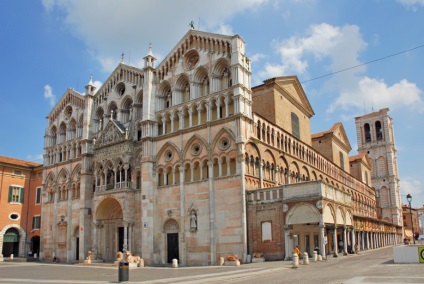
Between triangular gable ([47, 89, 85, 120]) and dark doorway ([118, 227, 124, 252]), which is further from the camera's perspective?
triangular gable ([47, 89, 85, 120])

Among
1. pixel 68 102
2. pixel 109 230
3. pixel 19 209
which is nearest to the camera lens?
pixel 109 230

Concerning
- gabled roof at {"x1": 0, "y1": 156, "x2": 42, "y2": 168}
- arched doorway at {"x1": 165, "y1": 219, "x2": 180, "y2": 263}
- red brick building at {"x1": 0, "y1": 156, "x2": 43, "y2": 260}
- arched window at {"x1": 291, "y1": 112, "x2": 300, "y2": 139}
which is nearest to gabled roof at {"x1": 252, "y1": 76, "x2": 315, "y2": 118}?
arched window at {"x1": 291, "y1": 112, "x2": 300, "y2": 139}

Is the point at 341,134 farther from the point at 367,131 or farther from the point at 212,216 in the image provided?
the point at 212,216

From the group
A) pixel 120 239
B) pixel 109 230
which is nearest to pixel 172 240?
pixel 120 239

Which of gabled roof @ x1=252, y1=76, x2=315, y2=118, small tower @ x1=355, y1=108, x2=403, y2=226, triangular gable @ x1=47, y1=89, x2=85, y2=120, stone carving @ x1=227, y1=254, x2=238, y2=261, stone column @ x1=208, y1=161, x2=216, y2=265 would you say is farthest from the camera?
small tower @ x1=355, y1=108, x2=403, y2=226

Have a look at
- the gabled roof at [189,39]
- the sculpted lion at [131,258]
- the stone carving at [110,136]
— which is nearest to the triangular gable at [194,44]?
the gabled roof at [189,39]

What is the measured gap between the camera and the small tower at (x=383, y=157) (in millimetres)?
89062

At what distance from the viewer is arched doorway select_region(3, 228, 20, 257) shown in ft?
168

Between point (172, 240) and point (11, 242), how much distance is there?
2797 centimetres

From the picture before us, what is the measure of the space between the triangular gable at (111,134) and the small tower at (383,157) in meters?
67.9

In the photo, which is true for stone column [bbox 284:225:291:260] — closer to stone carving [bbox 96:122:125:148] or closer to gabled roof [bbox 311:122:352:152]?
stone carving [bbox 96:122:125:148]

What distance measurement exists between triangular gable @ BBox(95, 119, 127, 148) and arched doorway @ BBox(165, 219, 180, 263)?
10.1m

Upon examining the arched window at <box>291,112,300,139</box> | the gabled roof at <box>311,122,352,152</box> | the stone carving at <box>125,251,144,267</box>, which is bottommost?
the stone carving at <box>125,251,144,267</box>

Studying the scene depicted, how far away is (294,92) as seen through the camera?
46438 mm
